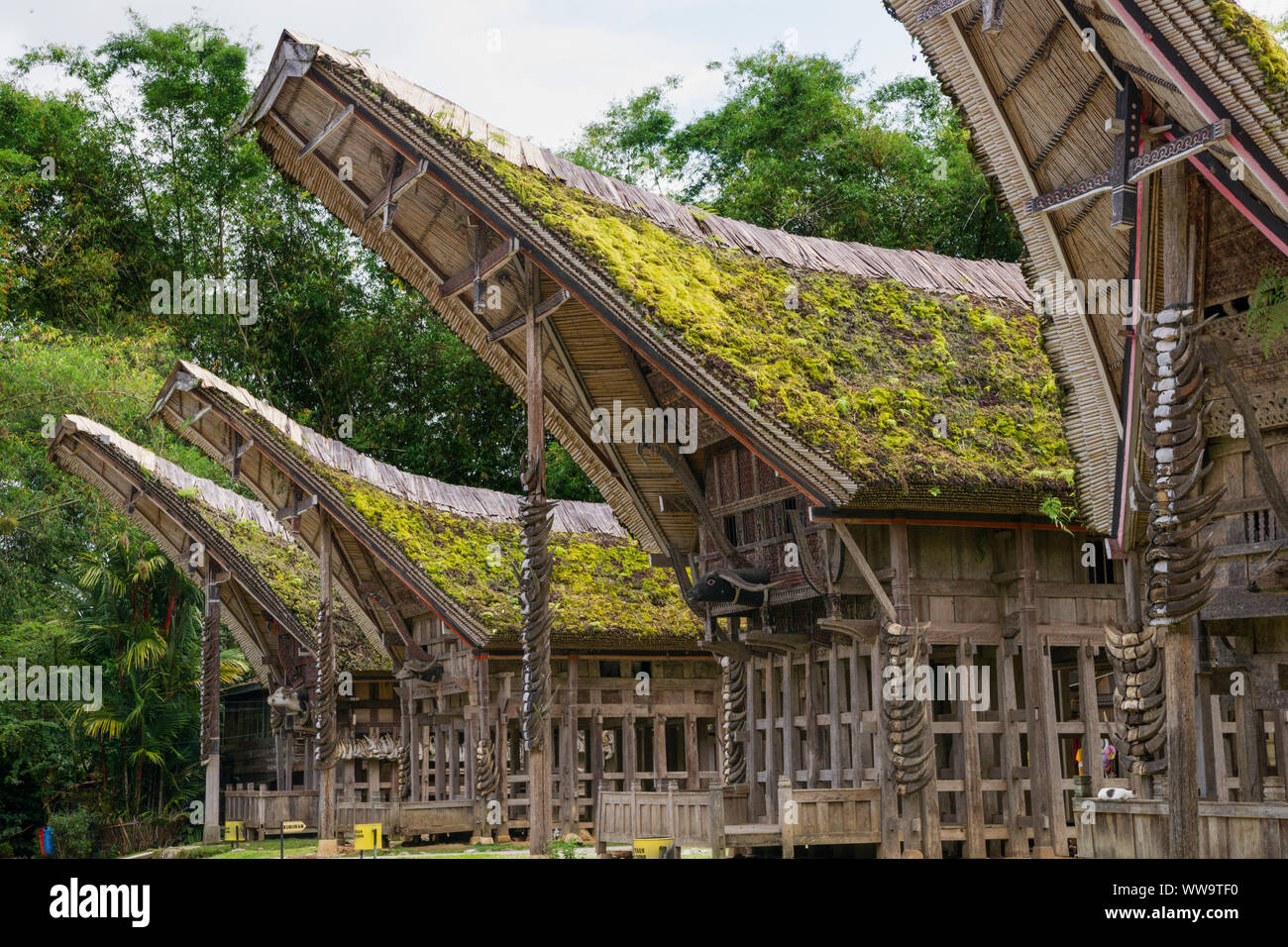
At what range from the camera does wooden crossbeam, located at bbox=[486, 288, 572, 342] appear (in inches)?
625

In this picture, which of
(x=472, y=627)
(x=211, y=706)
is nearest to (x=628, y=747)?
(x=472, y=627)

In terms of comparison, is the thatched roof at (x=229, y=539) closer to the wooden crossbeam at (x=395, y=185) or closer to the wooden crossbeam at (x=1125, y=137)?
the wooden crossbeam at (x=395, y=185)

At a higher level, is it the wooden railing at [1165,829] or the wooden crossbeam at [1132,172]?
the wooden crossbeam at [1132,172]

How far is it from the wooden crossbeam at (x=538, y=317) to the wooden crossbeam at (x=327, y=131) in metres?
2.99

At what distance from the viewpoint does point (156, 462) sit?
81.6ft

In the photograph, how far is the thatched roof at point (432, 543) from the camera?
21.4 meters

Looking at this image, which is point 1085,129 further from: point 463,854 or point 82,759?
point 82,759

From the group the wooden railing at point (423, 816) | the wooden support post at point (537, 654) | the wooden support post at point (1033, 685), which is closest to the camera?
the wooden support post at point (537, 654)

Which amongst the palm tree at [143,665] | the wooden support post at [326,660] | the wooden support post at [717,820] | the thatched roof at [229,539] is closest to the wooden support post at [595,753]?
the wooden support post at [326,660]

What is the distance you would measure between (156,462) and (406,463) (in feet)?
40.6

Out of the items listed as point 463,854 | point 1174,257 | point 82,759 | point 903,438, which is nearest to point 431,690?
point 463,854

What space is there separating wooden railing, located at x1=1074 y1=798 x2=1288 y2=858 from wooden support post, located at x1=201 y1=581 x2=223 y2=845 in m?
18.3

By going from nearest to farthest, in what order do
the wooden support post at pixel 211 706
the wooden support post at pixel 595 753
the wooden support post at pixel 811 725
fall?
the wooden support post at pixel 811 725
the wooden support post at pixel 595 753
the wooden support post at pixel 211 706

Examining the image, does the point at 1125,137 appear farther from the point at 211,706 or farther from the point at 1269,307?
the point at 211,706
